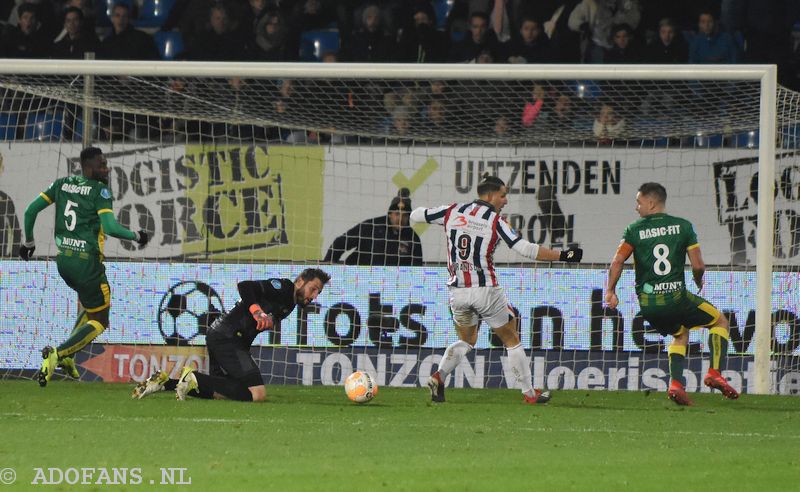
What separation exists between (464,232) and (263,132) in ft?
14.0

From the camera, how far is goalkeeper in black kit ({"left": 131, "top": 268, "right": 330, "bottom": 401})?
33.4 ft

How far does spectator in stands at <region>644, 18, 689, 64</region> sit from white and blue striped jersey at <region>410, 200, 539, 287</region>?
613cm

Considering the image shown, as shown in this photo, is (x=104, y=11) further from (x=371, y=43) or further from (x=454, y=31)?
(x=454, y=31)

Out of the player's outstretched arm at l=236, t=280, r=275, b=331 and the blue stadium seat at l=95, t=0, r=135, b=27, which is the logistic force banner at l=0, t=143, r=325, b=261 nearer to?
the player's outstretched arm at l=236, t=280, r=275, b=331

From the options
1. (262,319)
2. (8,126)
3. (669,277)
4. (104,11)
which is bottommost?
(262,319)

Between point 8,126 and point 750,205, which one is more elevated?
point 8,126

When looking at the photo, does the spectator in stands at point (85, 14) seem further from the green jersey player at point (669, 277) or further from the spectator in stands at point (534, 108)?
the green jersey player at point (669, 277)

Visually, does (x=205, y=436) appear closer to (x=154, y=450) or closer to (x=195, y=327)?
(x=154, y=450)

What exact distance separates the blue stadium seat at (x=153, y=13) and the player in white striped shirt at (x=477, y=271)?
8.66 metres

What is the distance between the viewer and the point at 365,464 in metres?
6.90

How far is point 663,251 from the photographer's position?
1036 centimetres

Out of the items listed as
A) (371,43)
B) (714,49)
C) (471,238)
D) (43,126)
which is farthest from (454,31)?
(471,238)

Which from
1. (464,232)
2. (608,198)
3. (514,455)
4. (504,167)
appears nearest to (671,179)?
(608,198)

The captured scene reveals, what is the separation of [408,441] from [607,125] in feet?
21.7
